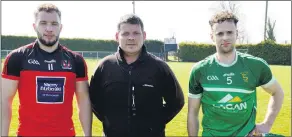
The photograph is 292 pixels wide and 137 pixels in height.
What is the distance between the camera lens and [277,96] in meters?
3.63

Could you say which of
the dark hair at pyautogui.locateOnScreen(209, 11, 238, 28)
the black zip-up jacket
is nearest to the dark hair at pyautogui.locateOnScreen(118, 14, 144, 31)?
the black zip-up jacket

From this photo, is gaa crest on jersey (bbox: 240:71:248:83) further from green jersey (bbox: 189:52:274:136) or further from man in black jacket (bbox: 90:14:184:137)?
man in black jacket (bbox: 90:14:184:137)

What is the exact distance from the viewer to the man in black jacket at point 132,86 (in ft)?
12.1

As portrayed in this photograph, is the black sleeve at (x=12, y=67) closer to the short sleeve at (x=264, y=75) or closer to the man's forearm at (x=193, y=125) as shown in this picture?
the man's forearm at (x=193, y=125)

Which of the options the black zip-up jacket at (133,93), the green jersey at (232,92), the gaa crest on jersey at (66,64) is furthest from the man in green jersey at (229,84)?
the gaa crest on jersey at (66,64)

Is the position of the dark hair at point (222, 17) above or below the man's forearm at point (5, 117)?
above

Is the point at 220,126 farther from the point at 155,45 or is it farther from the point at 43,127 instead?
the point at 155,45

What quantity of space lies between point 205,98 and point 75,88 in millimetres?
1399

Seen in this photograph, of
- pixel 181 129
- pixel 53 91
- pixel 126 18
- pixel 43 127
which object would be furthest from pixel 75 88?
pixel 181 129

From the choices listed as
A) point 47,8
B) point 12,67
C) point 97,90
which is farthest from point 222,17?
point 12,67

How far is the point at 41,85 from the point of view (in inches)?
141

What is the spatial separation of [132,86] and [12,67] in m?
1.24

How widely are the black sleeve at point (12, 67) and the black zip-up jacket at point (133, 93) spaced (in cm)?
82

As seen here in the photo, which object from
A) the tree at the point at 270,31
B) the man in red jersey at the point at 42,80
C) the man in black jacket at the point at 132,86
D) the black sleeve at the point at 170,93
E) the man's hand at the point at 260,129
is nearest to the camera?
the man's hand at the point at 260,129
